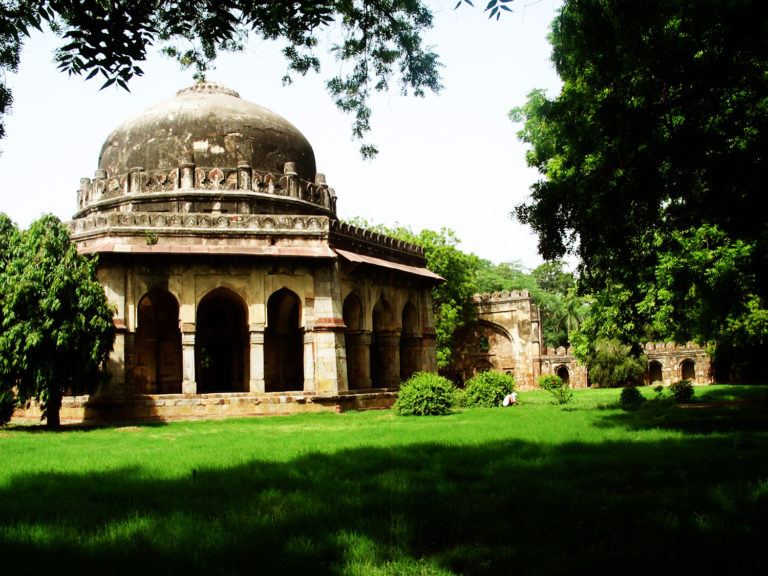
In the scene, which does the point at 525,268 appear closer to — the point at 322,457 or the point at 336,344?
the point at 336,344

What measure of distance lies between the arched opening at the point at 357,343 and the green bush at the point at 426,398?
320 centimetres

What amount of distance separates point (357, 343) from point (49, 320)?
8541 millimetres

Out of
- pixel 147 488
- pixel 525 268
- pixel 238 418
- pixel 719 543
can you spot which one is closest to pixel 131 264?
pixel 238 418

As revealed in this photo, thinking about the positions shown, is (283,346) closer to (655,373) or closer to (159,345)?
(159,345)

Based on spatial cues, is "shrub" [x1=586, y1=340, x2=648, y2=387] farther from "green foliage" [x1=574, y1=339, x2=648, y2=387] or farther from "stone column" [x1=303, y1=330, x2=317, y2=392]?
"stone column" [x1=303, y1=330, x2=317, y2=392]

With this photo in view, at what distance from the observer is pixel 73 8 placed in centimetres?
428

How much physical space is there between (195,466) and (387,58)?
4.58 metres

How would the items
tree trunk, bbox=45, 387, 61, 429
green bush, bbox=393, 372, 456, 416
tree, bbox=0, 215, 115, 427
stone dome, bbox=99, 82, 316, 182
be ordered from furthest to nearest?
1. stone dome, bbox=99, 82, 316, 182
2. green bush, bbox=393, 372, 456, 416
3. tree trunk, bbox=45, 387, 61, 429
4. tree, bbox=0, 215, 115, 427

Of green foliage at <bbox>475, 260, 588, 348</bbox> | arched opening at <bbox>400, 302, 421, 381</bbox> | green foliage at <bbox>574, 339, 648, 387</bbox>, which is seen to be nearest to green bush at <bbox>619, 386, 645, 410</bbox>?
arched opening at <bbox>400, 302, 421, 381</bbox>

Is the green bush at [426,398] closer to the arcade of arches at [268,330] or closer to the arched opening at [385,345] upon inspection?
the arcade of arches at [268,330]

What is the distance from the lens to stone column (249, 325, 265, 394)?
16.5m

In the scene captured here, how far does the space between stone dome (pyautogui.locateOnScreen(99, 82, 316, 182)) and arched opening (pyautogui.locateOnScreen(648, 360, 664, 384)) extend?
83.6ft

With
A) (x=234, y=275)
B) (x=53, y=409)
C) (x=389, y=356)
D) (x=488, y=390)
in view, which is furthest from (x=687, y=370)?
(x=53, y=409)

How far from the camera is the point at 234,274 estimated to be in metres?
16.6
